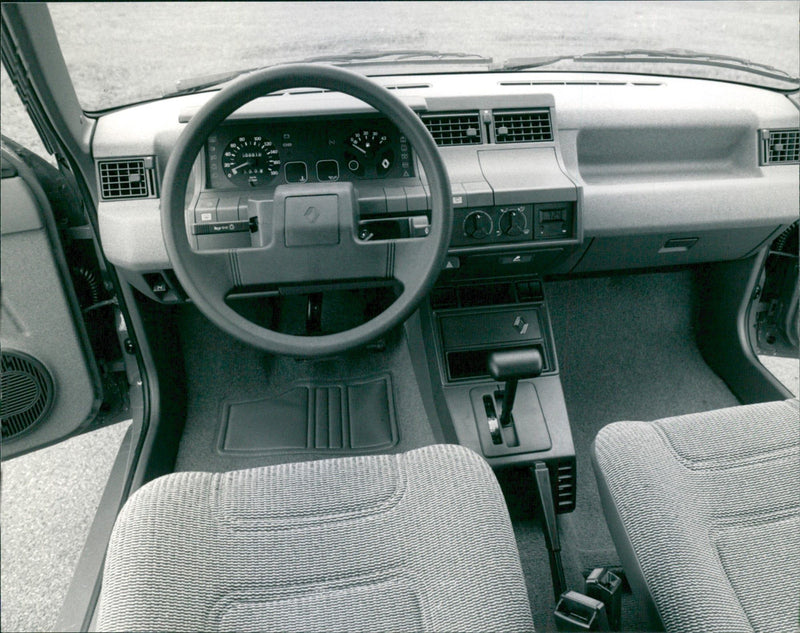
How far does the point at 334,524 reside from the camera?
3.51ft

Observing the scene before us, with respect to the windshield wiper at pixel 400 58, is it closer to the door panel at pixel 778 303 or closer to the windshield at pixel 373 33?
the windshield at pixel 373 33

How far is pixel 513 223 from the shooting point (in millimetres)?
1669

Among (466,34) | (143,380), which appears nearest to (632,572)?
(143,380)

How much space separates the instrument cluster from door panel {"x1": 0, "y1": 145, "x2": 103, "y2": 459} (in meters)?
0.50

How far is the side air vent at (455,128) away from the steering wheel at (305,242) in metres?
0.48

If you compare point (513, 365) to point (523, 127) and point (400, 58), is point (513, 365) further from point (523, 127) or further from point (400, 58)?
point (400, 58)

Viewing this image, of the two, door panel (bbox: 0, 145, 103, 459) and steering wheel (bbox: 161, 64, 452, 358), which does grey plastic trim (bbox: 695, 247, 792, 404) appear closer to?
steering wheel (bbox: 161, 64, 452, 358)

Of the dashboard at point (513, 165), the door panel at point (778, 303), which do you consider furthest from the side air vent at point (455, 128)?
the door panel at point (778, 303)

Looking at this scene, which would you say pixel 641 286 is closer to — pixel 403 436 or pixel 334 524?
pixel 403 436

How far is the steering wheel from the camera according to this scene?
1.14 m

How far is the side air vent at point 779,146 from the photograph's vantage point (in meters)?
1.84

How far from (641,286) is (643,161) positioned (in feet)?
2.19

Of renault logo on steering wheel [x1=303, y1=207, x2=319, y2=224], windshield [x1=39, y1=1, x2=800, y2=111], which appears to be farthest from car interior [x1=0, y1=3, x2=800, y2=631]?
windshield [x1=39, y1=1, x2=800, y2=111]

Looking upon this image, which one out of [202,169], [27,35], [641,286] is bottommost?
[641,286]
